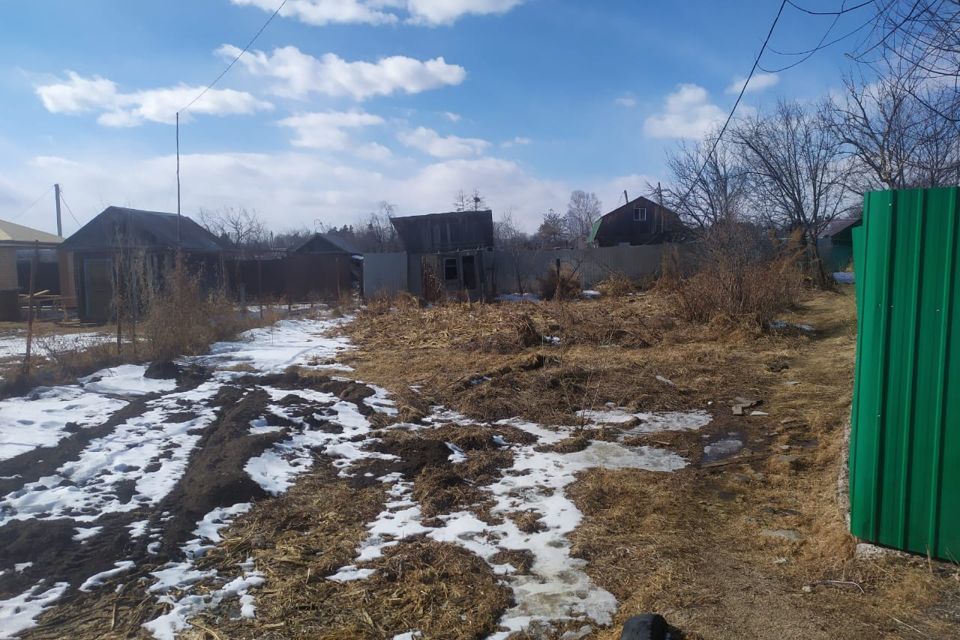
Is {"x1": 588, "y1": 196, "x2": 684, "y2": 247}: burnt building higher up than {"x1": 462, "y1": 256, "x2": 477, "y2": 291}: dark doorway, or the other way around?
{"x1": 588, "y1": 196, "x2": 684, "y2": 247}: burnt building

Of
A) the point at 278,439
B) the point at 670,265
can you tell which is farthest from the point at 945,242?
the point at 670,265

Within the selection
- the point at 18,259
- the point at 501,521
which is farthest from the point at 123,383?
the point at 18,259

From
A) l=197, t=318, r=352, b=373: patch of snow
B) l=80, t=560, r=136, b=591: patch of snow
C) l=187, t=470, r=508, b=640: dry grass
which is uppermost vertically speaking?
l=197, t=318, r=352, b=373: patch of snow

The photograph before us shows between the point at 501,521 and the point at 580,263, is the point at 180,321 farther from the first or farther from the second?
the point at 580,263

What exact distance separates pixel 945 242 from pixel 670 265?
779 inches

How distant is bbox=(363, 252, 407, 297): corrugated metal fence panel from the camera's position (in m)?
25.8

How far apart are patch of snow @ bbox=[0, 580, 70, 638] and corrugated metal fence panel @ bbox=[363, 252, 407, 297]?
22059mm

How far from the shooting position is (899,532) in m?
3.46

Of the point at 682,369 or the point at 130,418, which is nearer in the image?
the point at 130,418

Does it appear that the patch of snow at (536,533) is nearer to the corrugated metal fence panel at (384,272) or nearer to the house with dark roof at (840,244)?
the corrugated metal fence panel at (384,272)

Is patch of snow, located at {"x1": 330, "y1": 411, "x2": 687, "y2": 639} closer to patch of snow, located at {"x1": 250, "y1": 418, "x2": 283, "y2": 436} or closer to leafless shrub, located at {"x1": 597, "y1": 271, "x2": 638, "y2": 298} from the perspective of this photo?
patch of snow, located at {"x1": 250, "y1": 418, "x2": 283, "y2": 436}

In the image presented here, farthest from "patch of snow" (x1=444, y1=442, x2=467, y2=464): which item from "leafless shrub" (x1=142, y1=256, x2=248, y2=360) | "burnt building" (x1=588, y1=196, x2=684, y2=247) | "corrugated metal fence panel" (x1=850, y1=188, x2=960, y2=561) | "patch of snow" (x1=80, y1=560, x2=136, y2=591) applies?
"burnt building" (x1=588, y1=196, x2=684, y2=247)

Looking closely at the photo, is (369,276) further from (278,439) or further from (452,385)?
(278,439)

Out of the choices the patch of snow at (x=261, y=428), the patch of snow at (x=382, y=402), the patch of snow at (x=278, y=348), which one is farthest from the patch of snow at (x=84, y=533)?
the patch of snow at (x=278, y=348)
